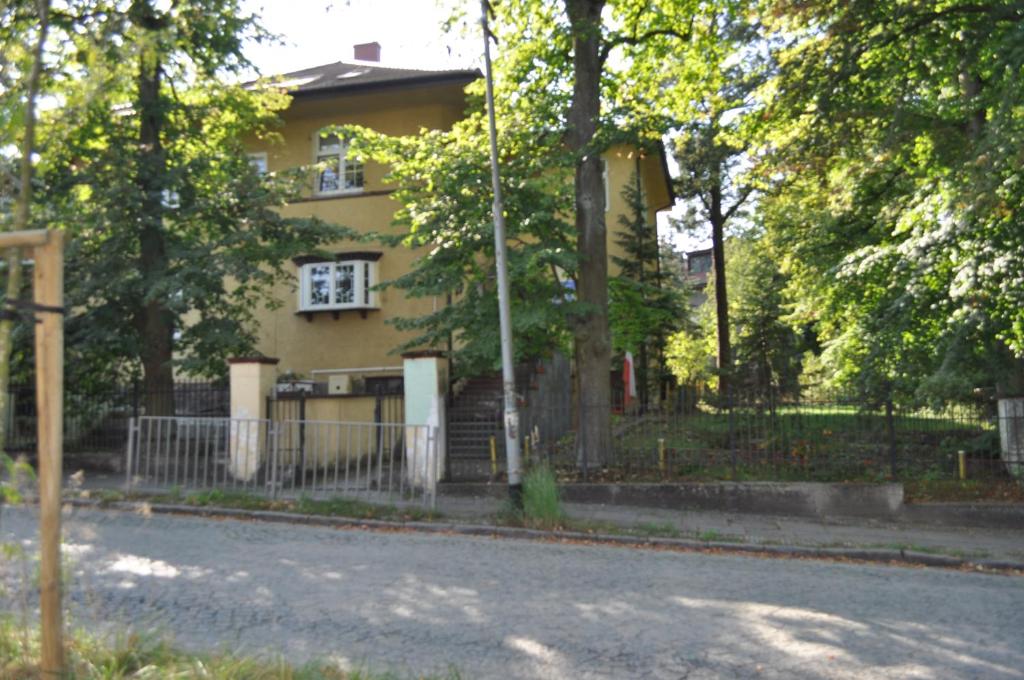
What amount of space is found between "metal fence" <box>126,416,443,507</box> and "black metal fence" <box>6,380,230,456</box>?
3.09 m

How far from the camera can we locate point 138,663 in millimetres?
4402

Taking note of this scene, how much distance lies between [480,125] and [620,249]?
11.5 meters

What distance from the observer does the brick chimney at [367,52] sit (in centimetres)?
2981

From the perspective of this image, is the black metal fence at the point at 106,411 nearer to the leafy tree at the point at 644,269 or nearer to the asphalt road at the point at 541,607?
the asphalt road at the point at 541,607

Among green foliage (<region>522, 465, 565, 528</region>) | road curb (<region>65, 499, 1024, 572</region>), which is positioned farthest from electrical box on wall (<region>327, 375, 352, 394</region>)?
green foliage (<region>522, 465, 565, 528</region>)

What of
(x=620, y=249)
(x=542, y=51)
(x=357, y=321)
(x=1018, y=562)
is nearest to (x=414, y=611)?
(x=1018, y=562)

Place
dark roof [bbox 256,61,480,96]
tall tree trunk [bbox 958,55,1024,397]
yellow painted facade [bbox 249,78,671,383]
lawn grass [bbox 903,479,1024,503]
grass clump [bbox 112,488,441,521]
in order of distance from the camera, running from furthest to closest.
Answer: yellow painted facade [bbox 249,78,671,383] < dark roof [bbox 256,61,480,96] < tall tree trunk [bbox 958,55,1024,397] < lawn grass [bbox 903,479,1024,503] < grass clump [bbox 112,488,441,521]

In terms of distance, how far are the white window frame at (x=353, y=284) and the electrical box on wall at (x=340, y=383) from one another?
1.79 m

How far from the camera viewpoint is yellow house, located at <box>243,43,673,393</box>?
2202cm

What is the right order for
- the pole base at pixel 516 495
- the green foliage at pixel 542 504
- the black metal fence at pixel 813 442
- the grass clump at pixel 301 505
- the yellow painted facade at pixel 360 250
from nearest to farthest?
the green foliage at pixel 542 504
the pole base at pixel 516 495
the grass clump at pixel 301 505
the black metal fence at pixel 813 442
the yellow painted facade at pixel 360 250

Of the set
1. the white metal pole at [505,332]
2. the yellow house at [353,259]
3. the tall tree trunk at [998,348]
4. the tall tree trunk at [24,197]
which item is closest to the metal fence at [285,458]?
the white metal pole at [505,332]

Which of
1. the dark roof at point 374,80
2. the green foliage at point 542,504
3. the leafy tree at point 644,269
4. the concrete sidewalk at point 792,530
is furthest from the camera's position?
the leafy tree at point 644,269

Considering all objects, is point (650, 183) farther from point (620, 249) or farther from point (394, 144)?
point (394, 144)

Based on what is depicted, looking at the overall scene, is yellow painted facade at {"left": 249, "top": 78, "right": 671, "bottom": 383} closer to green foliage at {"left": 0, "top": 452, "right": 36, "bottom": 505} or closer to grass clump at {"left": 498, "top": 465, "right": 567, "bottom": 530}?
grass clump at {"left": 498, "top": 465, "right": 567, "bottom": 530}
